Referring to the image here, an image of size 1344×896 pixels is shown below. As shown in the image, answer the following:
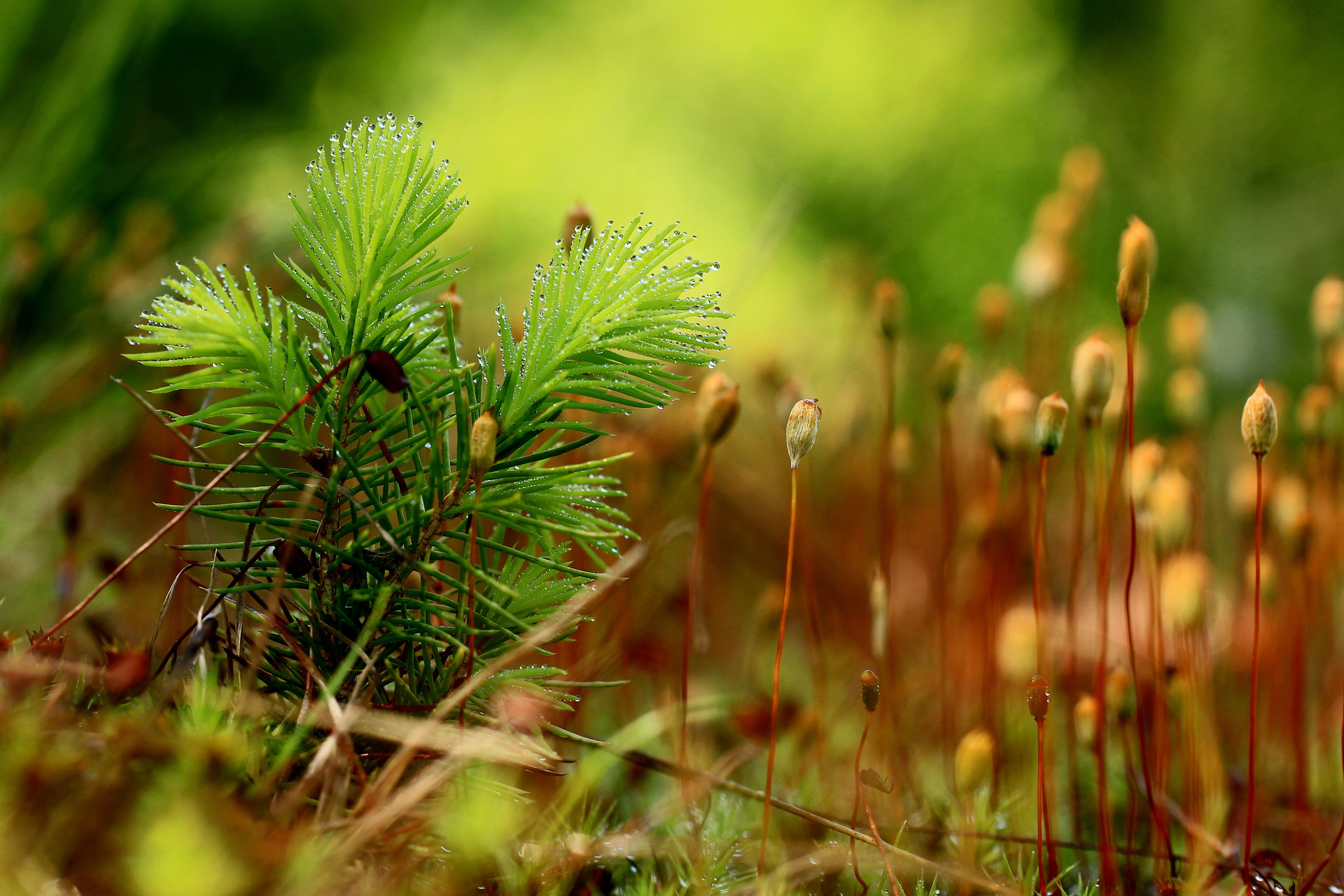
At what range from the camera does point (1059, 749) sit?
0.71 metres

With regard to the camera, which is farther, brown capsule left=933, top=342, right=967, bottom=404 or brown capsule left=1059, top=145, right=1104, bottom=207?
brown capsule left=1059, top=145, right=1104, bottom=207

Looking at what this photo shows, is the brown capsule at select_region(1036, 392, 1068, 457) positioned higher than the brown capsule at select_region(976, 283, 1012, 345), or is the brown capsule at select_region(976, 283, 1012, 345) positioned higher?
the brown capsule at select_region(976, 283, 1012, 345)

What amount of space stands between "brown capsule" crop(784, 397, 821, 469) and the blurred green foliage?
0.78m

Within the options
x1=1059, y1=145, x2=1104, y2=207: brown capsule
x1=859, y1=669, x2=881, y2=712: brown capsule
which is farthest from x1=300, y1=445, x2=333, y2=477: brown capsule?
x1=1059, y1=145, x2=1104, y2=207: brown capsule

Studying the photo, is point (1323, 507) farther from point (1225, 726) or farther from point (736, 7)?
point (736, 7)

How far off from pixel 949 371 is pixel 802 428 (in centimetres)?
19

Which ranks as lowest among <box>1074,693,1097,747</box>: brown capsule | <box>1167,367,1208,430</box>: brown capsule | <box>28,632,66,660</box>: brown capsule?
<box>1074,693,1097,747</box>: brown capsule

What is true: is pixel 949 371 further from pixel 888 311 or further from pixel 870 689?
pixel 870 689

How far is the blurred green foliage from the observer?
1321 millimetres

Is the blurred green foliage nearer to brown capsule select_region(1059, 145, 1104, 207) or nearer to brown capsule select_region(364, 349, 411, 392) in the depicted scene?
brown capsule select_region(1059, 145, 1104, 207)

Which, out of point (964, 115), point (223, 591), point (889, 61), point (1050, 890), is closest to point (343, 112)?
point (889, 61)

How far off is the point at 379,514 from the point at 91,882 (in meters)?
0.13

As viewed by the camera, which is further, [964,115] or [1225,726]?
[964,115]

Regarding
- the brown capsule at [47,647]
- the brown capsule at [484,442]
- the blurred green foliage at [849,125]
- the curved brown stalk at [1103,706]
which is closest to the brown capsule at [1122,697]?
the curved brown stalk at [1103,706]
